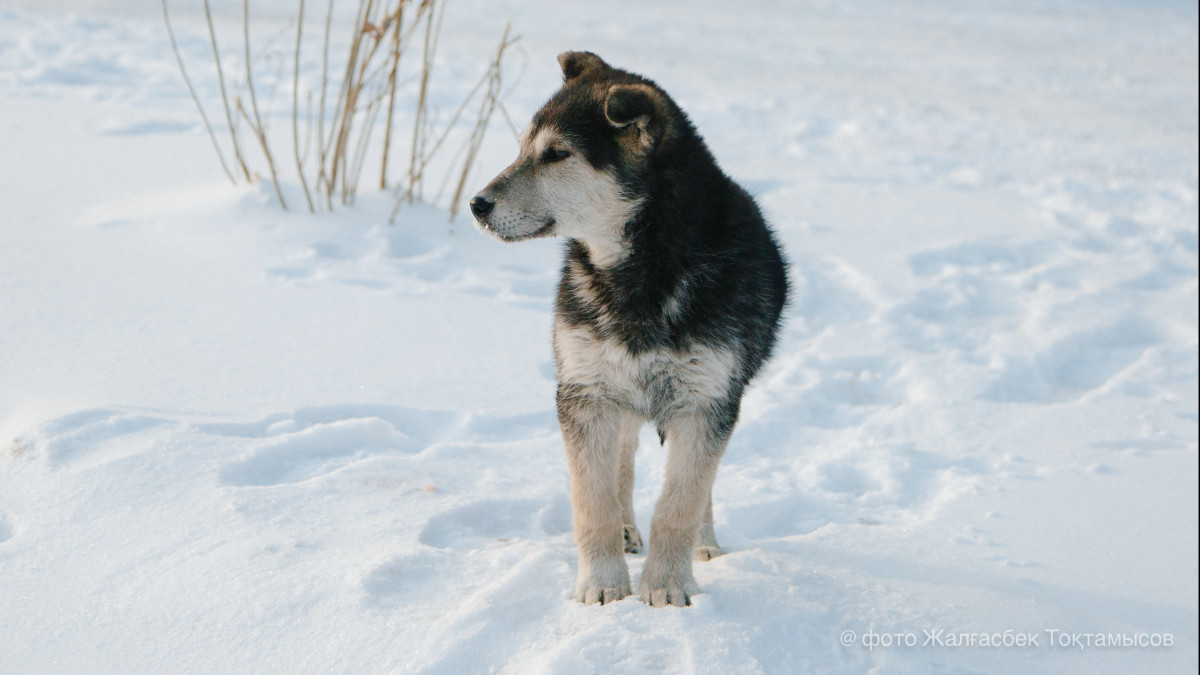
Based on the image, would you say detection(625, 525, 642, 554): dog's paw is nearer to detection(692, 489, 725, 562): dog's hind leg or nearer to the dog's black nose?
detection(692, 489, 725, 562): dog's hind leg

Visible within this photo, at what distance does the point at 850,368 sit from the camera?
4.84 m

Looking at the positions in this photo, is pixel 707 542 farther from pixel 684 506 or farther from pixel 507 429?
pixel 507 429

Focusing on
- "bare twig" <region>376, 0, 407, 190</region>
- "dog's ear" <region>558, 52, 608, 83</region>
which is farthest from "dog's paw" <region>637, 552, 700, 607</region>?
"bare twig" <region>376, 0, 407, 190</region>

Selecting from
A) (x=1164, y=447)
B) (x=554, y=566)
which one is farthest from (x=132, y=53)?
(x=1164, y=447)

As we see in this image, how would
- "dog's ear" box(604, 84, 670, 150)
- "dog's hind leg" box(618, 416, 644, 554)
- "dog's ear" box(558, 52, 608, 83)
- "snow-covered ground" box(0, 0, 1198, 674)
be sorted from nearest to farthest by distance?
"snow-covered ground" box(0, 0, 1198, 674)
"dog's ear" box(604, 84, 670, 150)
"dog's ear" box(558, 52, 608, 83)
"dog's hind leg" box(618, 416, 644, 554)

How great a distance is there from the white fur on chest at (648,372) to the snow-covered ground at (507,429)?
0.54 m

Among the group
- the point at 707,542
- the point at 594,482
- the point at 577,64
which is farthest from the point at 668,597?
the point at 577,64

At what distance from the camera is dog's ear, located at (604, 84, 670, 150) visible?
8.68 ft

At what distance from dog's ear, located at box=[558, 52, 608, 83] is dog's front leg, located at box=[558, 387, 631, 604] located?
3.52ft

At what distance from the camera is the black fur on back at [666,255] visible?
8.96ft

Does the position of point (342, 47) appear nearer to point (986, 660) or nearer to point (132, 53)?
point (132, 53)

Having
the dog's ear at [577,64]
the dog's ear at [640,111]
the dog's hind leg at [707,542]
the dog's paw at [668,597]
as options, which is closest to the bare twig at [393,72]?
the dog's ear at [577,64]

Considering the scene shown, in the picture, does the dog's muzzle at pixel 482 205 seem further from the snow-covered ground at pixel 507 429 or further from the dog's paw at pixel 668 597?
the dog's paw at pixel 668 597

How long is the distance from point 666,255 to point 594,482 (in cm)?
68
